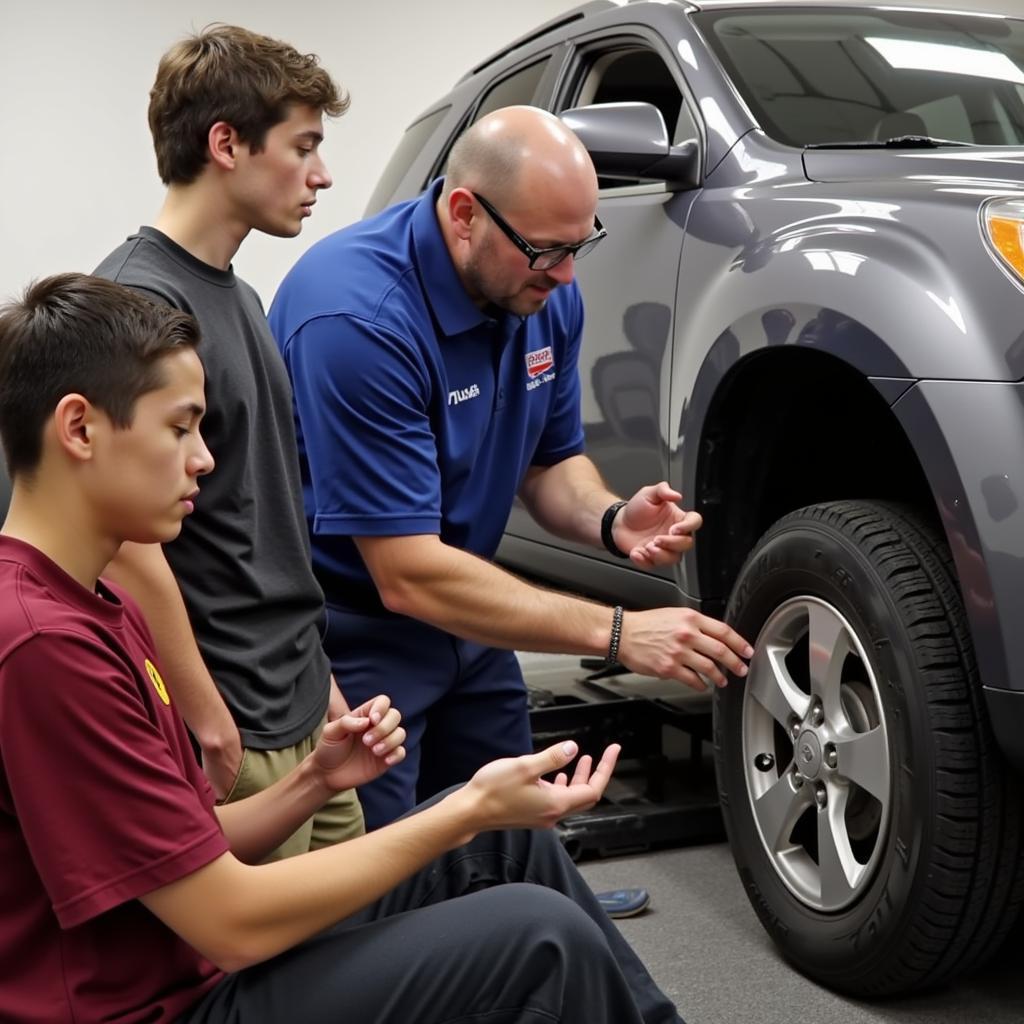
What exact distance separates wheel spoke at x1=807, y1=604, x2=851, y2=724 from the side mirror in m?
0.97

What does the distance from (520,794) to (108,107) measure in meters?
6.20

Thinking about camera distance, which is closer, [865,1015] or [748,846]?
[865,1015]

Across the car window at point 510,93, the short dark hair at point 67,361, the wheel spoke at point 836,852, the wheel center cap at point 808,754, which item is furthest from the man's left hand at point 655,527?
the car window at point 510,93

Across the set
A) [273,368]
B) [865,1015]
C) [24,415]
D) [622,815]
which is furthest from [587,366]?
[24,415]

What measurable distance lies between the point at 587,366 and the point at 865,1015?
58.4 inches

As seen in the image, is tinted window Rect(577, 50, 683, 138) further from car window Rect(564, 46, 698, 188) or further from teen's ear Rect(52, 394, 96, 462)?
teen's ear Rect(52, 394, 96, 462)

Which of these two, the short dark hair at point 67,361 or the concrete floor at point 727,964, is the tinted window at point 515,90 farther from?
the short dark hair at point 67,361

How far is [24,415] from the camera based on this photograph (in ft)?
4.33

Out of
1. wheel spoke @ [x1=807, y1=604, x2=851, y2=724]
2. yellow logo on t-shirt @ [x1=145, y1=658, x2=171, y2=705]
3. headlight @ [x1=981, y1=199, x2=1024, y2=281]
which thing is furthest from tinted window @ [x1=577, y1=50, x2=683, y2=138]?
yellow logo on t-shirt @ [x1=145, y1=658, x2=171, y2=705]

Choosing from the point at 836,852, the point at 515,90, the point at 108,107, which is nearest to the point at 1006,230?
the point at 836,852

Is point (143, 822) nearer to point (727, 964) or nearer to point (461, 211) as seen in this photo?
point (461, 211)

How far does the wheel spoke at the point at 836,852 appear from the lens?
2.33 meters

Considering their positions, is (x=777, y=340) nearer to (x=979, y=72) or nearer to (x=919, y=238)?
(x=919, y=238)

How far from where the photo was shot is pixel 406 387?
2.24 metres
